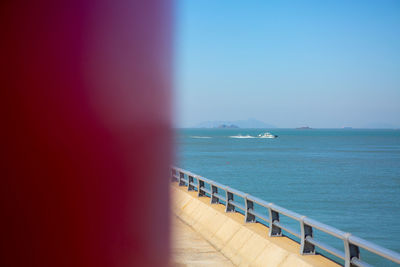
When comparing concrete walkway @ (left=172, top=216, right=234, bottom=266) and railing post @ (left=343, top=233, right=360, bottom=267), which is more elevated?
railing post @ (left=343, top=233, right=360, bottom=267)

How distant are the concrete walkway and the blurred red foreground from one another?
1.09 ft

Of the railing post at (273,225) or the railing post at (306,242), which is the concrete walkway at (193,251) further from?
the railing post at (306,242)

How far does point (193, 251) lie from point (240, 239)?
1.04 metres

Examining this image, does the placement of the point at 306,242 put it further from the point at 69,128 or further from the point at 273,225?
the point at 69,128

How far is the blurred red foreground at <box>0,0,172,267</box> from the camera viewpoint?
10.0m

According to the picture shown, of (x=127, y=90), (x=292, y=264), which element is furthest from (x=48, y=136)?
(x=292, y=264)

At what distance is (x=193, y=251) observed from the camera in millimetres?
11805

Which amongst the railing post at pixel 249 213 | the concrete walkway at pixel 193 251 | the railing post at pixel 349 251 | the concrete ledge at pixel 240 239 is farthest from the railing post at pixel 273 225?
the railing post at pixel 349 251

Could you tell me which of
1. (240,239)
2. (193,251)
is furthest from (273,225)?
(193,251)

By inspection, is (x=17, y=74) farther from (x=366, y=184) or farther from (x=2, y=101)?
(x=366, y=184)

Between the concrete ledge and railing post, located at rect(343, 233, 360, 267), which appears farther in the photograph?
the concrete ledge

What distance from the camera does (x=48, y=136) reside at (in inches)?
417

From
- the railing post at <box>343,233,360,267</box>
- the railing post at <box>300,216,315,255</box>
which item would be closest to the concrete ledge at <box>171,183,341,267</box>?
the railing post at <box>300,216,315,255</box>

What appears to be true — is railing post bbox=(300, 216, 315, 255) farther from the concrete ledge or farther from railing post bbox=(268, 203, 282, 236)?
railing post bbox=(268, 203, 282, 236)
